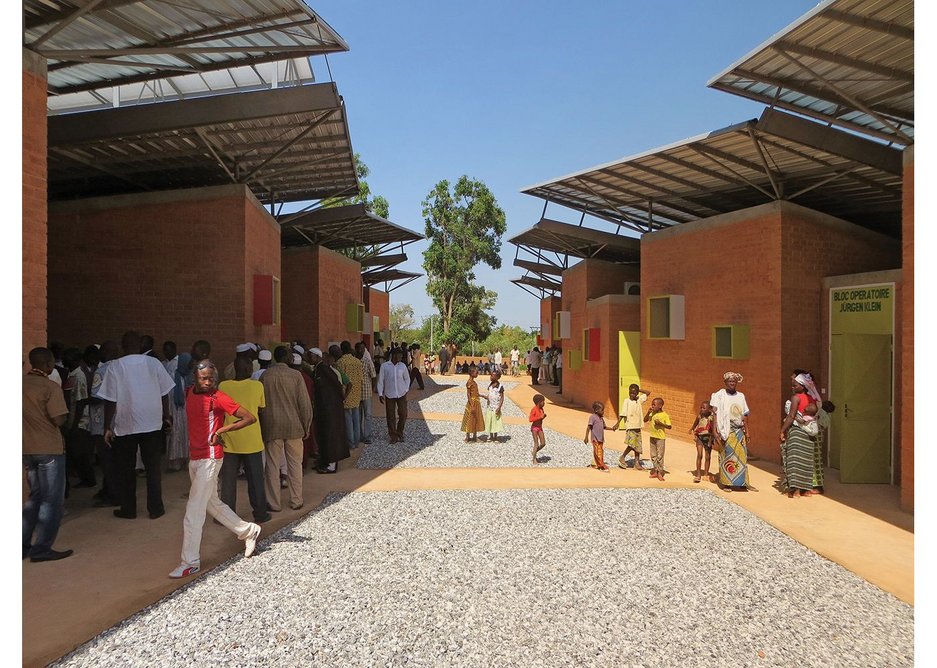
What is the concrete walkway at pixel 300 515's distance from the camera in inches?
154

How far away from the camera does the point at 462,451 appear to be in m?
10.1

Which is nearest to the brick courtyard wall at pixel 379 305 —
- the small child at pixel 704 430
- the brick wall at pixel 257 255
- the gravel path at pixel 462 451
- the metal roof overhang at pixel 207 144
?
the metal roof overhang at pixel 207 144

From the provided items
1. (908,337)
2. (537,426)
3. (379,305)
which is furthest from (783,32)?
(379,305)

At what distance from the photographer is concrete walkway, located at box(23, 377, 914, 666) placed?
12.8 ft

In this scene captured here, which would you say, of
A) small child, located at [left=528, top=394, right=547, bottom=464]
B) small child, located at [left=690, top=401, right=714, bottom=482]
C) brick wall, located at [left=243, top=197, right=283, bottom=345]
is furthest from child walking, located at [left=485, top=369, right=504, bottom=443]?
brick wall, located at [left=243, top=197, right=283, bottom=345]

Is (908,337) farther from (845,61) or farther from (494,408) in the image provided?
(494,408)

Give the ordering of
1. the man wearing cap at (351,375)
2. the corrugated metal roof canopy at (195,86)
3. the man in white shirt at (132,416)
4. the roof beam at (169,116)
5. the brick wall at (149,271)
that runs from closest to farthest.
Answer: the man in white shirt at (132,416), the roof beam at (169,116), the brick wall at (149,271), the man wearing cap at (351,375), the corrugated metal roof canopy at (195,86)

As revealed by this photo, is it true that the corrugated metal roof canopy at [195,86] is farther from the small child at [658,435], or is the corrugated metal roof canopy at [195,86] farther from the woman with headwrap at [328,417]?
the small child at [658,435]

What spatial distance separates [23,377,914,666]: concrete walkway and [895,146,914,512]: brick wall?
0.45m

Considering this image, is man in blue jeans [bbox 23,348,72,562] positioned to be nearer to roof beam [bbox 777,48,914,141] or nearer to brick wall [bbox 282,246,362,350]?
roof beam [bbox 777,48,914,141]

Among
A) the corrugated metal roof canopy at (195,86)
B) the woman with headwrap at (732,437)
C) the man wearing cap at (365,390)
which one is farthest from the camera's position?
the corrugated metal roof canopy at (195,86)

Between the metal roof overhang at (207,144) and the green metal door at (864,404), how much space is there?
850 cm

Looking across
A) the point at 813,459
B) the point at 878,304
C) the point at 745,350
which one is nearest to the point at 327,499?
the point at 813,459

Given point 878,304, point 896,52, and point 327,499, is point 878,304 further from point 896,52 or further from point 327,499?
point 327,499
